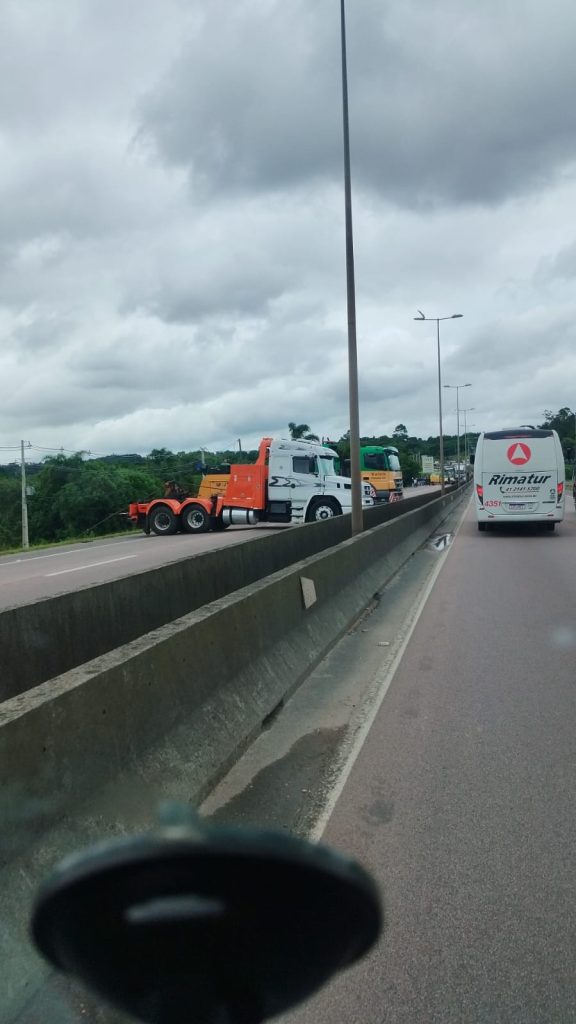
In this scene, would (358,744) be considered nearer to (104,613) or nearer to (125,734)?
(125,734)

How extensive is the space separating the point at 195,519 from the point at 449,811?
97.6ft

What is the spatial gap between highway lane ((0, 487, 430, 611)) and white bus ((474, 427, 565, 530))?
26.4ft

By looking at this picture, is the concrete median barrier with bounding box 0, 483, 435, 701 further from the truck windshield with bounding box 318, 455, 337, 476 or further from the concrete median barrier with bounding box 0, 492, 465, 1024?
the truck windshield with bounding box 318, 455, 337, 476

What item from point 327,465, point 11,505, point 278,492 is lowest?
point 11,505

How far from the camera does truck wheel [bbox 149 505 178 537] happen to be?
113 feet

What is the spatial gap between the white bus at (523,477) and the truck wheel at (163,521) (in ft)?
41.8

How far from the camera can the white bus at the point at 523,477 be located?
2680 centimetres

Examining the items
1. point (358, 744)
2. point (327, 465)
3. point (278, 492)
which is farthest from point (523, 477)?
point (358, 744)

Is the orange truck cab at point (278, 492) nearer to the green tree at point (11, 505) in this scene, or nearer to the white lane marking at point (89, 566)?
the white lane marking at point (89, 566)

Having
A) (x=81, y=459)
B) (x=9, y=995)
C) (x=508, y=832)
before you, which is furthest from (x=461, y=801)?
(x=81, y=459)

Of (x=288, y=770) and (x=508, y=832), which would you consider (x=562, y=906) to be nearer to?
(x=508, y=832)

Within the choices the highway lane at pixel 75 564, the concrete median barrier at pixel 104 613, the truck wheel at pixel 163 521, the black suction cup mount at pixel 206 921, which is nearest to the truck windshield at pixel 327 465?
the truck wheel at pixel 163 521

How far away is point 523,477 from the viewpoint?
26.9 m

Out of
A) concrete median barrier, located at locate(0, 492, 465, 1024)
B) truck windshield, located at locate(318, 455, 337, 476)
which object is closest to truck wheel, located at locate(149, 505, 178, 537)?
truck windshield, located at locate(318, 455, 337, 476)
